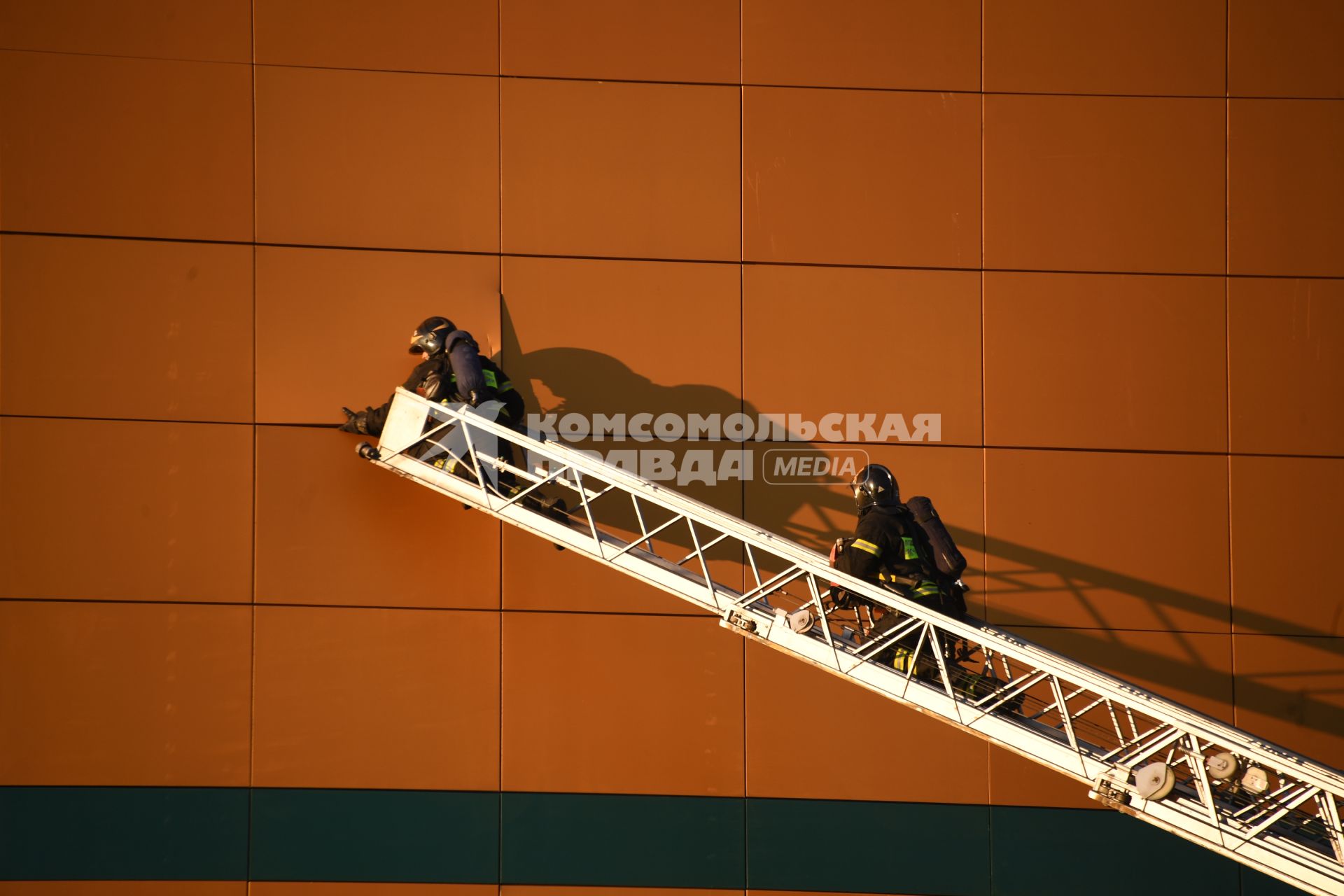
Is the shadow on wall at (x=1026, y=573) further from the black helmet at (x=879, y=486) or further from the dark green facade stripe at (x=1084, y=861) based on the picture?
the black helmet at (x=879, y=486)

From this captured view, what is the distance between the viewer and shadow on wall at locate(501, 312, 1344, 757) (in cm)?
819

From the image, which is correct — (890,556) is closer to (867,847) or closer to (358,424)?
(867,847)

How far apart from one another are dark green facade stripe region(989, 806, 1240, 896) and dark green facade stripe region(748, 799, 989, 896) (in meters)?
0.15

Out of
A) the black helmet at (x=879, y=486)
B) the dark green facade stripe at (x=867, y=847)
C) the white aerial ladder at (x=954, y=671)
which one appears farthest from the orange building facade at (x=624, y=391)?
the black helmet at (x=879, y=486)

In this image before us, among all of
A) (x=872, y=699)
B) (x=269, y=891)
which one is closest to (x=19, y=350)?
(x=269, y=891)

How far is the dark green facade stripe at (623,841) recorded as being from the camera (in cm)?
795

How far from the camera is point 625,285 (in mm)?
8258

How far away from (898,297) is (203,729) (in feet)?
21.8

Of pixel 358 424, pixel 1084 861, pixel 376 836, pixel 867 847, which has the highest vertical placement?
pixel 358 424

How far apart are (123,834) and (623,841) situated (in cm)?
391

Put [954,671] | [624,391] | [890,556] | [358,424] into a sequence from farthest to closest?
[624,391], [358,424], [890,556], [954,671]

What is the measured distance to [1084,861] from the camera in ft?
26.7

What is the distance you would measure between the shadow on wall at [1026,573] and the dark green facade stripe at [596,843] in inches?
51.7

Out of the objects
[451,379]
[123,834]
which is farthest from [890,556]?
[123,834]
